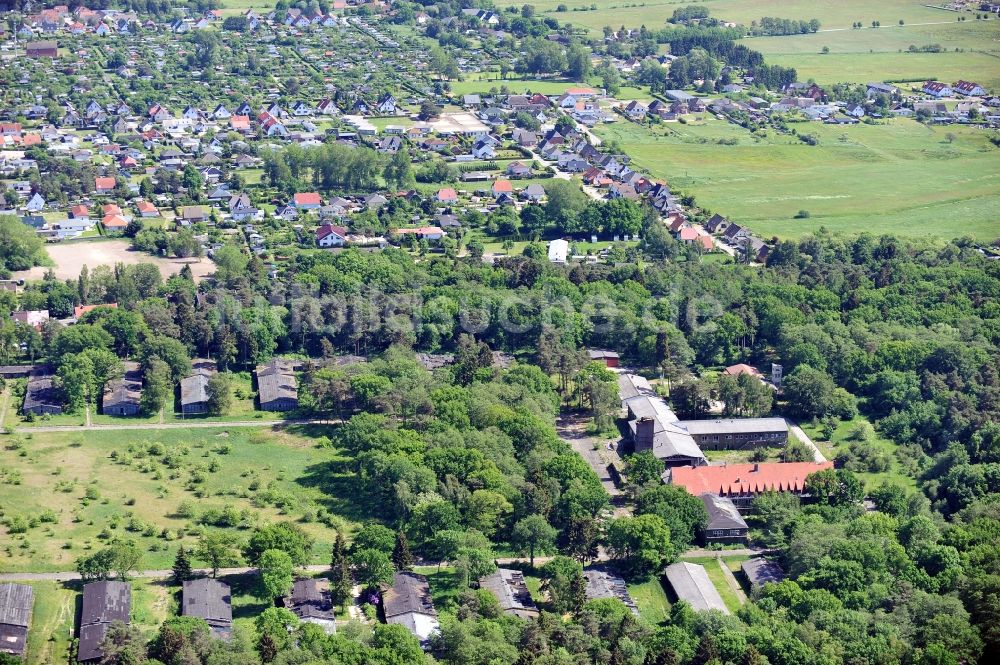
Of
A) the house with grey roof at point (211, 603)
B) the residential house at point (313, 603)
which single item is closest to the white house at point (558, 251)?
the residential house at point (313, 603)

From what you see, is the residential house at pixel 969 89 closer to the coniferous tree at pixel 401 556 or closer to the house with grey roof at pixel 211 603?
the coniferous tree at pixel 401 556

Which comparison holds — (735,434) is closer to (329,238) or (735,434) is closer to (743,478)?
(743,478)

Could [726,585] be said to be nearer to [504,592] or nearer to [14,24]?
[504,592]

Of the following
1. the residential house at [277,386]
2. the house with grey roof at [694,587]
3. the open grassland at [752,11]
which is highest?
the open grassland at [752,11]

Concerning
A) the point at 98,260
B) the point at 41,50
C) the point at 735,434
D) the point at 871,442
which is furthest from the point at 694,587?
the point at 41,50

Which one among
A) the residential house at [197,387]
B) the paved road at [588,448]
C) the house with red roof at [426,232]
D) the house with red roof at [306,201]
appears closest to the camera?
the paved road at [588,448]

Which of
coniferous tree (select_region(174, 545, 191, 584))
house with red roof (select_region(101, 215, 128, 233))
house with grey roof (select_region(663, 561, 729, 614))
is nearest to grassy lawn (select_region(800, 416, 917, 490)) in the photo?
house with grey roof (select_region(663, 561, 729, 614))

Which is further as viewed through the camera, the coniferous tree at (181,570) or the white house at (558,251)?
the white house at (558,251)
